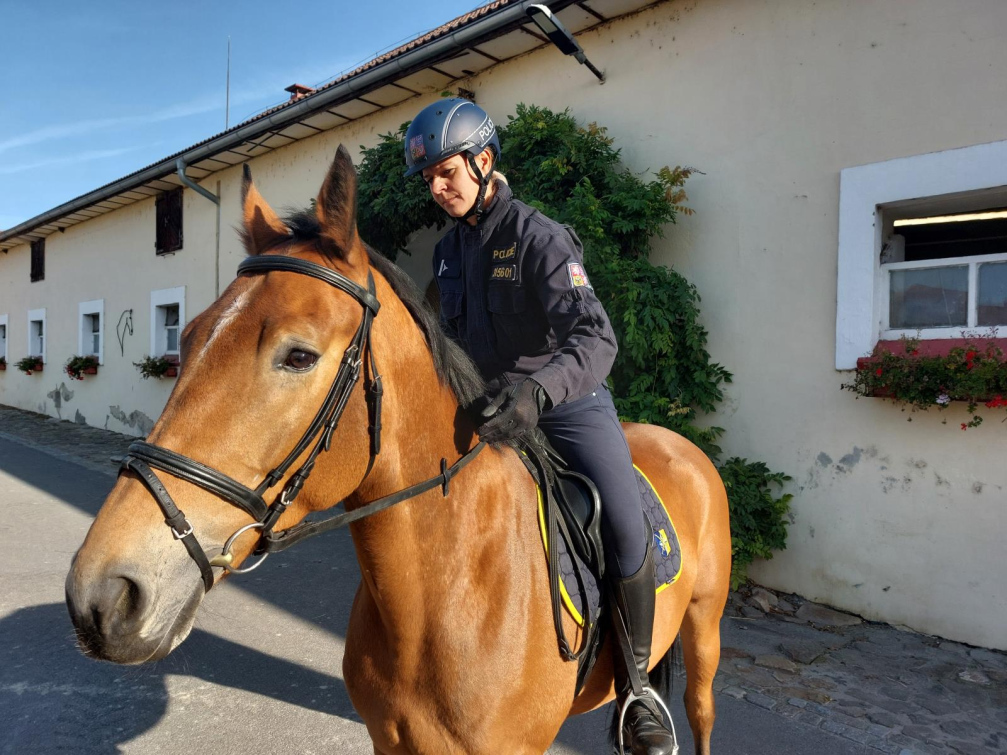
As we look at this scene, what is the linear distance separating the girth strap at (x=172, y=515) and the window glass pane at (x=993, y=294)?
512 centimetres

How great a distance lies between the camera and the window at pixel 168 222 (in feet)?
40.8

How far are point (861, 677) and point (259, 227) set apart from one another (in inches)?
166

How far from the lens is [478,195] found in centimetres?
217

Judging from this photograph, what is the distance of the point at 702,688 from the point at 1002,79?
168 inches

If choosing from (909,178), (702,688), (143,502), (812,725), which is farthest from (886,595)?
(143,502)

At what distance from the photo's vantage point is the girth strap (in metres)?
1.20

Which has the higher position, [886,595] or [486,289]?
[486,289]

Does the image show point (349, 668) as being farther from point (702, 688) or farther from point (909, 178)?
point (909, 178)

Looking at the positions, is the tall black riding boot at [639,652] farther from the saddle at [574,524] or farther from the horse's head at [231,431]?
the horse's head at [231,431]

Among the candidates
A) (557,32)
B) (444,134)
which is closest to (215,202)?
(557,32)

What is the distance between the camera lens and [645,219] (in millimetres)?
5680

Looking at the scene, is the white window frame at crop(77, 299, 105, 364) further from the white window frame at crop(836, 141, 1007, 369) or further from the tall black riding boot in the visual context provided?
the tall black riding boot

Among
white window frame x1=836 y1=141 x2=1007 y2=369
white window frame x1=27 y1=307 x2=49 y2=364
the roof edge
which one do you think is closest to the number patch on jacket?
white window frame x1=836 y1=141 x2=1007 y2=369

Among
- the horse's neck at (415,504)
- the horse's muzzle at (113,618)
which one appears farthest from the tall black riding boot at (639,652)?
the horse's muzzle at (113,618)
